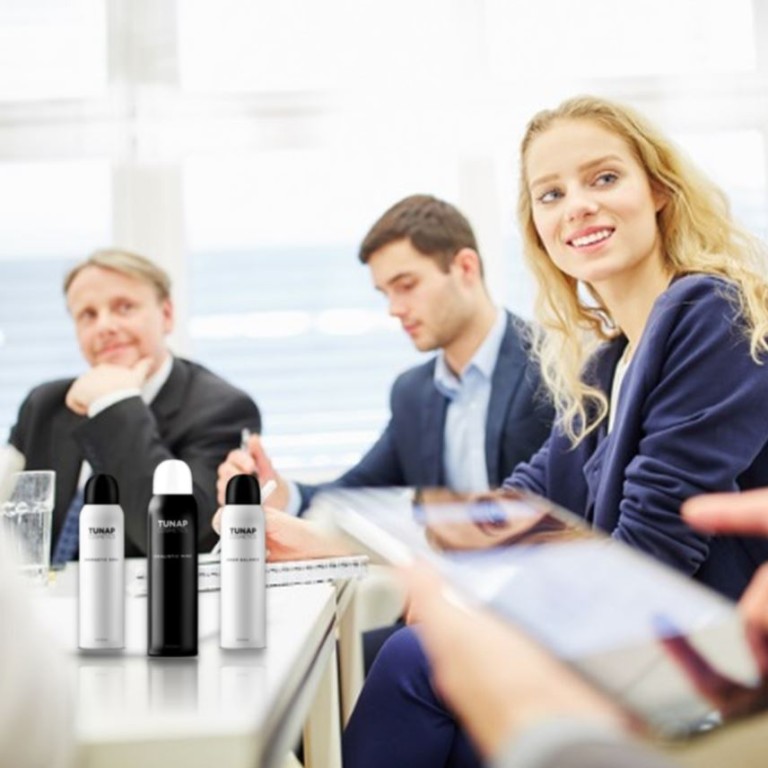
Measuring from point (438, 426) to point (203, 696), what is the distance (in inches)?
81.6

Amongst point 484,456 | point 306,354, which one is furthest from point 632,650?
point 306,354

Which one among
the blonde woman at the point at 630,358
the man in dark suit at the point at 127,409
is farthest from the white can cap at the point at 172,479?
the man in dark suit at the point at 127,409

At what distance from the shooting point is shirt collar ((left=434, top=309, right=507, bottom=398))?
2.73 metres

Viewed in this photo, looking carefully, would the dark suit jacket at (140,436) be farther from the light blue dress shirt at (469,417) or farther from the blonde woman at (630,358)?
the blonde woman at (630,358)

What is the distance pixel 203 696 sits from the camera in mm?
694

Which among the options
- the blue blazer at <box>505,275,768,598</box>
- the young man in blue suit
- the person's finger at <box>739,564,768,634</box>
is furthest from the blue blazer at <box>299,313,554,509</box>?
the person's finger at <box>739,564,768,634</box>

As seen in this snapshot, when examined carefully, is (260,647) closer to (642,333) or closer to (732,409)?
(732,409)

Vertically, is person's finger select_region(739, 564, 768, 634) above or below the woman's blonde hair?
below

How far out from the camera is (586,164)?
184 cm

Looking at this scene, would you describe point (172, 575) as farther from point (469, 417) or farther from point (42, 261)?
point (42, 261)

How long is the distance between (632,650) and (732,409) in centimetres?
100

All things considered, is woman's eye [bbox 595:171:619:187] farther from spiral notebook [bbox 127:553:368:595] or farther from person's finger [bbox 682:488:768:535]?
person's finger [bbox 682:488:768:535]

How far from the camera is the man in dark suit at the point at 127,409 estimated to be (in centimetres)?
249

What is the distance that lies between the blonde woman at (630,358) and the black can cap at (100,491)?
1.72 feet
